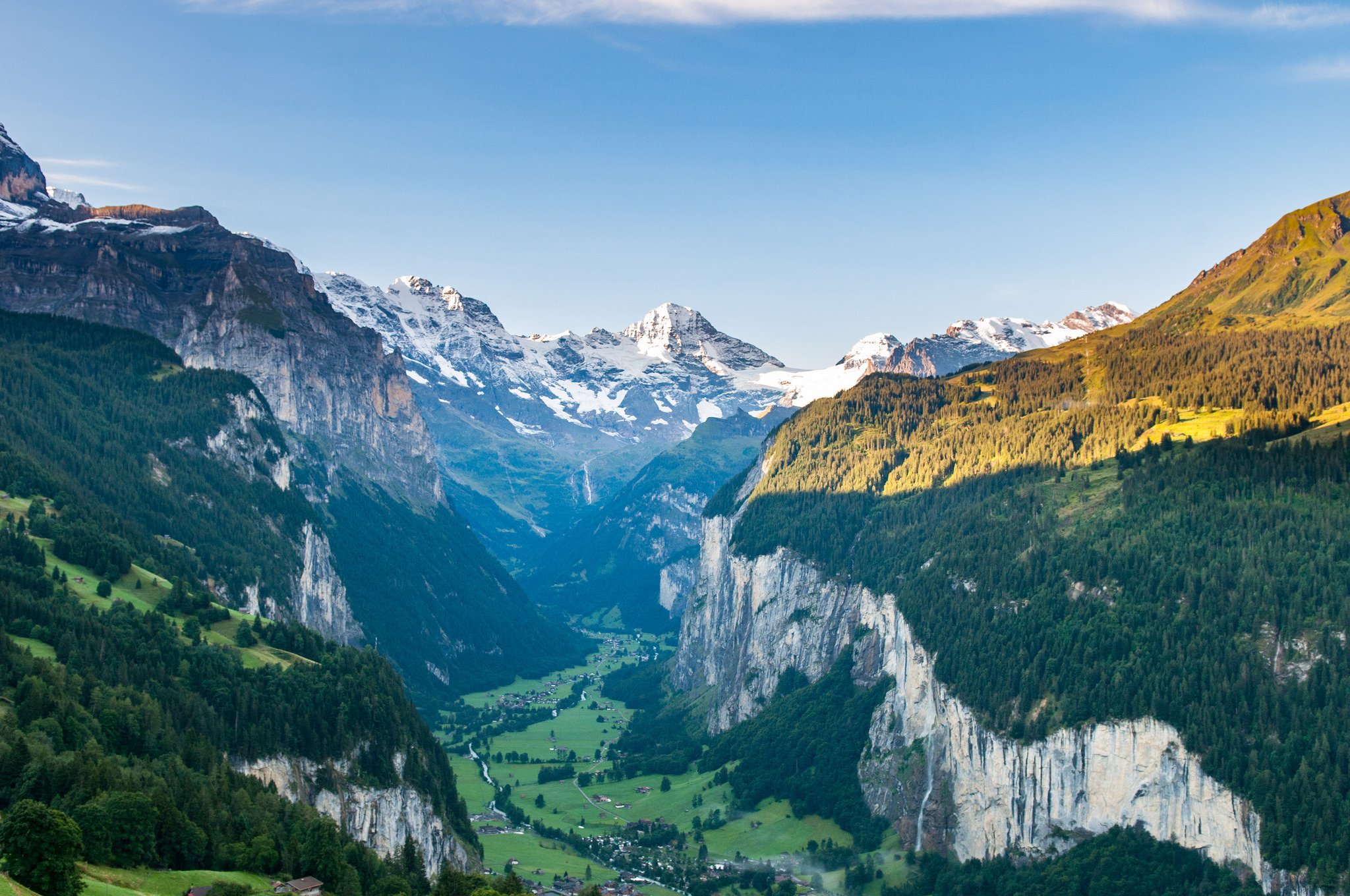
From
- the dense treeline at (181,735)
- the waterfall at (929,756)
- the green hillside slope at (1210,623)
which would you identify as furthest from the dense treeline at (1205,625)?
Answer: the dense treeline at (181,735)

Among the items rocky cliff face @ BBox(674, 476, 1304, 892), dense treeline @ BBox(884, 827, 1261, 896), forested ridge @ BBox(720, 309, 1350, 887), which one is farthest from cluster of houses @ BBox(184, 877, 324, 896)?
forested ridge @ BBox(720, 309, 1350, 887)

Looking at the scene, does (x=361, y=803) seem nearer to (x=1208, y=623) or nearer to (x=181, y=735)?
(x=181, y=735)

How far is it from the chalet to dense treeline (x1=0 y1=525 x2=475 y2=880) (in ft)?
9.67

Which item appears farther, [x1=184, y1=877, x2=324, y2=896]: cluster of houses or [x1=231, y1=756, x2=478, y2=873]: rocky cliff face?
[x1=231, y1=756, x2=478, y2=873]: rocky cliff face

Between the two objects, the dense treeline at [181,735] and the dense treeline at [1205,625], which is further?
the dense treeline at [1205,625]

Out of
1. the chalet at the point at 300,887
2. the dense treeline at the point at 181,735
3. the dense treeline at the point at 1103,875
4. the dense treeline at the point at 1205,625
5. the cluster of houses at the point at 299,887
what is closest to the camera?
the dense treeline at the point at 181,735

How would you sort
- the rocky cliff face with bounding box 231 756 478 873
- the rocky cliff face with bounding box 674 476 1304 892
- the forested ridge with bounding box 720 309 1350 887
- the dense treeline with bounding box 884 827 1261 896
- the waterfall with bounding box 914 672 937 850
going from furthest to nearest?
the waterfall with bounding box 914 672 937 850 < the rocky cliff face with bounding box 674 476 1304 892 < the dense treeline with bounding box 884 827 1261 896 < the forested ridge with bounding box 720 309 1350 887 < the rocky cliff face with bounding box 231 756 478 873

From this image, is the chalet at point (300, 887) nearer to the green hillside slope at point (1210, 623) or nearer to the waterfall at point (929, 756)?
the green hillside slope at point (1210, 623)

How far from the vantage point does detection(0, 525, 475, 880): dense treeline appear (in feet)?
316

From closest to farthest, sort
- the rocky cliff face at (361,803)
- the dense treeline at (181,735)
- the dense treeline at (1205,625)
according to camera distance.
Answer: the dense treeline at (181,735), the rocky cliff face at (361,803), the dense treeline at (1205,625)

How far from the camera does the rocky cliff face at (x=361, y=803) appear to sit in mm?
136250

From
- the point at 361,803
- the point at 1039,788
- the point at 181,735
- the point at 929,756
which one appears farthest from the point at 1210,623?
the point at 181,735

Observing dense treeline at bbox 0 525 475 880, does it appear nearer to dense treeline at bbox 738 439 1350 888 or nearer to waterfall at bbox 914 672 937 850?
waterfall at bbox 914 672 937 850

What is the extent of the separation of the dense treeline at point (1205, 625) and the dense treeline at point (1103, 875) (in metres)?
8.43
